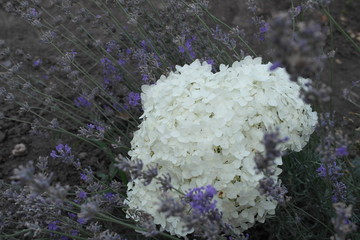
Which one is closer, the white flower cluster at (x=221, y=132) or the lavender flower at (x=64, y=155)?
the white flower cluster at (x=221, y=132)

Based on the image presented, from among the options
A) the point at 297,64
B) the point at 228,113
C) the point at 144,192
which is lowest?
the point at 297,64

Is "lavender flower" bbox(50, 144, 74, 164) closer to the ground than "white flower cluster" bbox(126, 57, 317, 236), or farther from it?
farther from it

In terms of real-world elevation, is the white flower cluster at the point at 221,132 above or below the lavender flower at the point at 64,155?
below

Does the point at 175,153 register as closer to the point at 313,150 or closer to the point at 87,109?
the point at 313,150

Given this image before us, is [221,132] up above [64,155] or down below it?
below

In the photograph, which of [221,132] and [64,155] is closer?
[221,132]

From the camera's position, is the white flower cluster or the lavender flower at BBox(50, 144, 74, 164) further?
the lavender flower at BBox(50, 144, 74, 164)

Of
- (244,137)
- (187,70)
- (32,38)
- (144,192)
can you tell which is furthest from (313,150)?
(32,38)

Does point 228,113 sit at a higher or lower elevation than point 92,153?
lower
